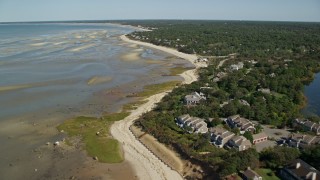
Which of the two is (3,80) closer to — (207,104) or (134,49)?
(207,104)

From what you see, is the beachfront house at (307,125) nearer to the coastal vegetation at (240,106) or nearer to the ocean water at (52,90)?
the coastal vegetation at (240,106)

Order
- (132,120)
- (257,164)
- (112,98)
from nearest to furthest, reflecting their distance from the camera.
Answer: (257,164)
(132,120)
(112,98)

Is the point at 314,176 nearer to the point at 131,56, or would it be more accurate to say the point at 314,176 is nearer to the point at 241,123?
the point at 241,123

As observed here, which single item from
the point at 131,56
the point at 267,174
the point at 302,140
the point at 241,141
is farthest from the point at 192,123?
the point at 131,56

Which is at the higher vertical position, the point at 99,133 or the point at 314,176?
the point at 314,176

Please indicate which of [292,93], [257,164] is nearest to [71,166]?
[257,164]

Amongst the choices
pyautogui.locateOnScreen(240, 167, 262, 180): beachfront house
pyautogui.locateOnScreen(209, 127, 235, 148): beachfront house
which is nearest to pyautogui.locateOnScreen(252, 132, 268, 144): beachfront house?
pyautogui.locateOnScreen(209, 127, 235, 148): beachfront house

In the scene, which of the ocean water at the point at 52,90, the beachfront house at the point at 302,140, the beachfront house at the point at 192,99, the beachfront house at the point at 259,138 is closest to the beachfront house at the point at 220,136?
the beachfront house at the point at 259,138
